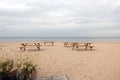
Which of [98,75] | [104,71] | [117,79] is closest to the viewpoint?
[117,79]

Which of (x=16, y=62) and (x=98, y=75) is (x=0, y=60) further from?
(x=98, y=75)

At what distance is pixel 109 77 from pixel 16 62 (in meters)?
3.34

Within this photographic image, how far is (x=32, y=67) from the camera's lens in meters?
6.69

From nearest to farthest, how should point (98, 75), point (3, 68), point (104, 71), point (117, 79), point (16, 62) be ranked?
1. point (3, 68)
2. point (16, 62)
3. point (117, 79)
4. point (98, 75)
5. point (104, 71)

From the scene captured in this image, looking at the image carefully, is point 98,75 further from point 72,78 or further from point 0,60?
point 0,60

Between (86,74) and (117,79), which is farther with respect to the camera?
(86,74)

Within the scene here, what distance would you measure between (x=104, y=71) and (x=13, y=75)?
3.95 metres

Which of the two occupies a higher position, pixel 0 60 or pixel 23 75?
pixel 0 60

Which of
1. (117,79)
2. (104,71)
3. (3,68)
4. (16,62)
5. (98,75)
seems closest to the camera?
(3,68)

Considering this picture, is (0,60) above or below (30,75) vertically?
above

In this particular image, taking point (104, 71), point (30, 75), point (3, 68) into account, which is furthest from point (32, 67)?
point (104, 71)

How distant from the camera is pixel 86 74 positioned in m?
8.38

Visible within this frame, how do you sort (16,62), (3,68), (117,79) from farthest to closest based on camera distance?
(117,79)
(16,62)
(3,68)

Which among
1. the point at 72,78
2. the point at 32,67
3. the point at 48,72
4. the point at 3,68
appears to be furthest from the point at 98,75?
the point at 3,68
